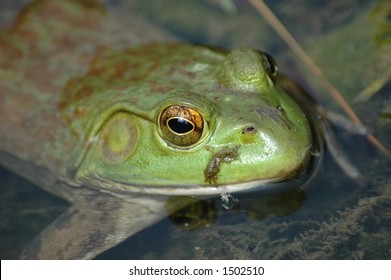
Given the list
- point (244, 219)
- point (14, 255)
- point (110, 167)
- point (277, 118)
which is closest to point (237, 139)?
point (277, 118)

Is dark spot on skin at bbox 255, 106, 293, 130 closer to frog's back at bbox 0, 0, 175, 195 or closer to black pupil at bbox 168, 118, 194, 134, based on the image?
black pupil at bbox 168, 118, 194, 134

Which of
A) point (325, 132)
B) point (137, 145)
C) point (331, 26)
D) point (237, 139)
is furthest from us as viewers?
point (331, 26)

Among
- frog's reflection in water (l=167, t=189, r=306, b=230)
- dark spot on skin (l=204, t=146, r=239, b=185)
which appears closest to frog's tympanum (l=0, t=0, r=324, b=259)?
dark spot on skin (l=204, t=146, r=239, b=185)

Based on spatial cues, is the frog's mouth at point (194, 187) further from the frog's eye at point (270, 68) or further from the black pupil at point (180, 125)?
the frog's eye at point (270, 68)

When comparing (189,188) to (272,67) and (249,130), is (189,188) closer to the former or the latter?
(249,130)

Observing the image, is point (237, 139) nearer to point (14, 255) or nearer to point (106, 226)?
point (106, 226)
